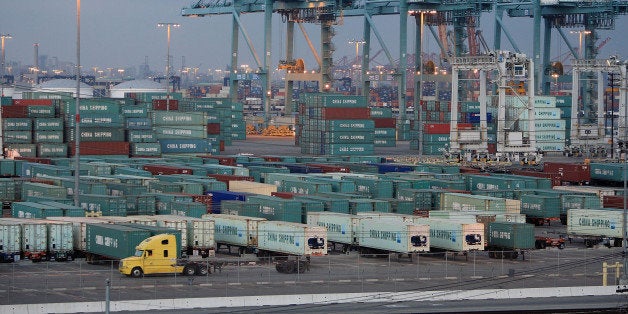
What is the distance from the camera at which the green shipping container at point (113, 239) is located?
47562 millimetres

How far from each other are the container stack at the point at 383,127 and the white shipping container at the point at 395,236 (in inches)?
2874

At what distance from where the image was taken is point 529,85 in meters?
97.9

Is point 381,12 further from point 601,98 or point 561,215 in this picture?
point 561,215

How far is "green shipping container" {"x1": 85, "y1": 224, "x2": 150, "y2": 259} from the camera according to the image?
4756 cm

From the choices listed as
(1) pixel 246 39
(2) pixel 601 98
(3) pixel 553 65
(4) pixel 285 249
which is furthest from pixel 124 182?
(3) pixel 553 65

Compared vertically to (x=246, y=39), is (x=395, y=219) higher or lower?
lower

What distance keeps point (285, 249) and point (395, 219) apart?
5320 millimetres

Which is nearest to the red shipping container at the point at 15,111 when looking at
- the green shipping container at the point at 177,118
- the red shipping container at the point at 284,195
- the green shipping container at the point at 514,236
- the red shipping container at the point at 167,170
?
the green shipping container at the point at 177,118

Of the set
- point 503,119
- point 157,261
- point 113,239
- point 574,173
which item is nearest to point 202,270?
point 157,261

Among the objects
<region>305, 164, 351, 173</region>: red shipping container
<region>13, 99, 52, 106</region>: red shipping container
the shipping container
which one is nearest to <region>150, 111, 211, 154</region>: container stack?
<region>13, 99, 52, 106</region>: red shipping container

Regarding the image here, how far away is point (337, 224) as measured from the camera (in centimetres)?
5509

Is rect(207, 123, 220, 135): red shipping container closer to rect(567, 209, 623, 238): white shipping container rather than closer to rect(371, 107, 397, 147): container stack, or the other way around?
rect(371, 107, 397, 147): container stack

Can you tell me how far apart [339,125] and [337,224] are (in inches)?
2044

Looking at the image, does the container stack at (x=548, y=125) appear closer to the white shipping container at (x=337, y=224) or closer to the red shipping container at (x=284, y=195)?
the red shipping container at (x=284, y=195)
